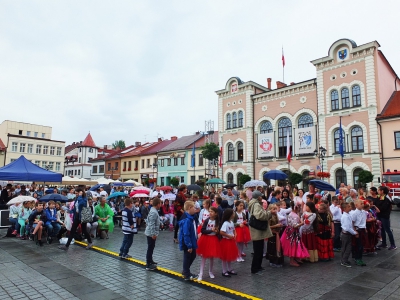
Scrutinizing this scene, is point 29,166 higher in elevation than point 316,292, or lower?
higher

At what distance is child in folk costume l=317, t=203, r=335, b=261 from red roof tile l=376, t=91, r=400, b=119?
23.6 metres

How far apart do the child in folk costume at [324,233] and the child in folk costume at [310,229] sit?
0.17m

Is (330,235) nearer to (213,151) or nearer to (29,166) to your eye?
(29,166)

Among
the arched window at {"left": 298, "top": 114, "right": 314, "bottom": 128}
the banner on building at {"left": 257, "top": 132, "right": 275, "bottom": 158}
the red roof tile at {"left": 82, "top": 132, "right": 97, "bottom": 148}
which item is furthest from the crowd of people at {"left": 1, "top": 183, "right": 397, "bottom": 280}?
the red roof tile at {"left": 82, "top": 132, "right": 97, "bottom": 148}

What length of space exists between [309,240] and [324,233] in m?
0.46

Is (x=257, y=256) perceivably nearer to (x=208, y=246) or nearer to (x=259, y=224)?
(x=259, y=224)

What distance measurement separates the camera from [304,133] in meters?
32.5

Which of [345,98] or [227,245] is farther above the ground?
[345,98]

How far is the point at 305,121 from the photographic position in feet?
109

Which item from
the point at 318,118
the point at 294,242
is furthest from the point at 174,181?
the point at 294,242

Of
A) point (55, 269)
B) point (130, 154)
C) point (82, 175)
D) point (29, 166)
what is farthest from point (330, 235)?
point (82, 175)

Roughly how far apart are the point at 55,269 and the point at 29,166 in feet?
36.1

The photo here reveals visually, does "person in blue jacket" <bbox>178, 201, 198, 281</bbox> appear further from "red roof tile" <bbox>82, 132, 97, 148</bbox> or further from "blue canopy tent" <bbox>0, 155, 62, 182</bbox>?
"red roof tile" <bbox>82, 132, 97, 148</bbox>

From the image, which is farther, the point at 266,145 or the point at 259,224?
the point at 266,145
